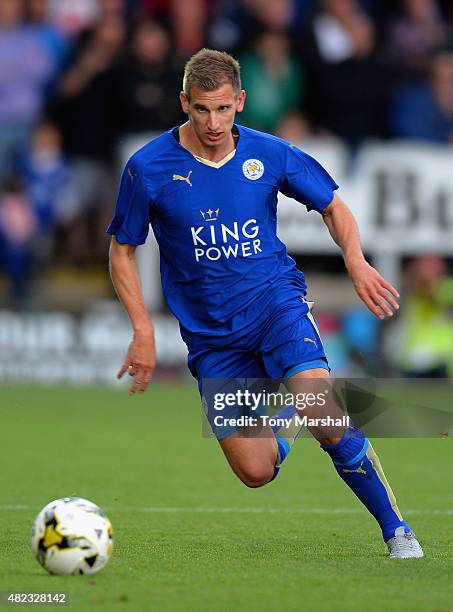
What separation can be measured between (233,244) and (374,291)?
0.77 meters

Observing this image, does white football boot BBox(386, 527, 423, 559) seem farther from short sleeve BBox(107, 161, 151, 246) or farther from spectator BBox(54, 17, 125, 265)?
spectator BBox(54, 17, 125, 265)

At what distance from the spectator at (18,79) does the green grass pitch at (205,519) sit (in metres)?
4.71

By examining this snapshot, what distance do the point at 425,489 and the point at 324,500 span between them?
0.83 meters

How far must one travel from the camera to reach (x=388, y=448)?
11844mm

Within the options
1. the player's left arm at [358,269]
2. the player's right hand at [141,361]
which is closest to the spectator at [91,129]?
the player's left arm at [358,269]

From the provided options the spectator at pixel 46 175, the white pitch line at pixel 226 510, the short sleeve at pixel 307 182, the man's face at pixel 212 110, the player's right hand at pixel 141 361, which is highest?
the man's face at pixel 212 110

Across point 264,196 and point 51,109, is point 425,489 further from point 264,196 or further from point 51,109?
point 51,109

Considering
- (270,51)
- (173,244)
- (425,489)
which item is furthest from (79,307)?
(173,244)

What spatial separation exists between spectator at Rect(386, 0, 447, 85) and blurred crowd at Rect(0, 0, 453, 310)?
0.12 m

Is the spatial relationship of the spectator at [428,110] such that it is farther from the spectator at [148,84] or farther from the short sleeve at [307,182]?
the short sleeve at [307,182]

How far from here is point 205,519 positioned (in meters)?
7.69

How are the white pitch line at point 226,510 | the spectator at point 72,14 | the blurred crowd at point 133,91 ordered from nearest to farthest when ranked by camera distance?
the white pitch line at point 226,510
the blurred crowd at point 133,91
the spectator at point 72,14

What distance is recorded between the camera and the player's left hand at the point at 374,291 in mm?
6188

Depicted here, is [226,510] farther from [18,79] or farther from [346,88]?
[18,79]
